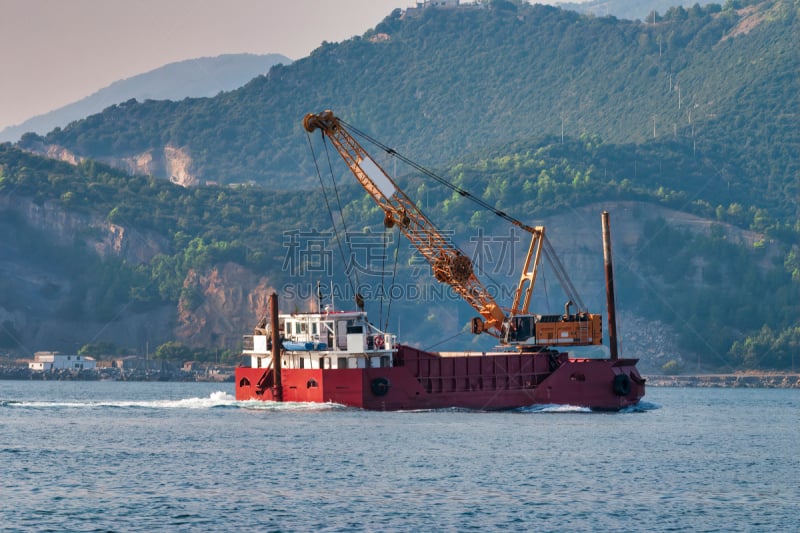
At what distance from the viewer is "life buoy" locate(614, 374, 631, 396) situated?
8856 cm

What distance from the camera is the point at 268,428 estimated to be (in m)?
72.6

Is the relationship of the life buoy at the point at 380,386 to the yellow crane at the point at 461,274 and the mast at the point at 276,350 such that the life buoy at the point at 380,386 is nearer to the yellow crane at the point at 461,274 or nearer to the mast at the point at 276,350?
the mast at the point at 276,350

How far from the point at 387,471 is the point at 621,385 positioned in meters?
35.1

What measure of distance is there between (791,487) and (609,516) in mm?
11314

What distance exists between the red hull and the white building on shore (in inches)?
4187

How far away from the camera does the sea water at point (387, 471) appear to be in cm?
4666

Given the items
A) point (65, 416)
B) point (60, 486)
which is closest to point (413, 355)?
point (65, 416)

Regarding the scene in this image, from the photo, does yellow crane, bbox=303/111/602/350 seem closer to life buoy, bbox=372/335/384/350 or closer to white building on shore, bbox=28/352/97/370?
life buoy, bbox=372/335/384/350

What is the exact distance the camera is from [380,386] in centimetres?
8269

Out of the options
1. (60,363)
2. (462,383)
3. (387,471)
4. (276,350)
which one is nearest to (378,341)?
(462,383)

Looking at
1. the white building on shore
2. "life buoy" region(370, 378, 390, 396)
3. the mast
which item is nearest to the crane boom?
"life buoy" region(370, 378, 390, 396)

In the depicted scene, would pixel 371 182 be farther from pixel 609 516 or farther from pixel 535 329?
pixel 609 516

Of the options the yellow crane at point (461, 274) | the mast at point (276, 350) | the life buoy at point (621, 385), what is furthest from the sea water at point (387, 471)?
the yellow crane at point (461, 274)

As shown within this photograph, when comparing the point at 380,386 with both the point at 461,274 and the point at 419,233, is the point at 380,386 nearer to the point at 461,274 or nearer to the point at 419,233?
the point at 419,233
